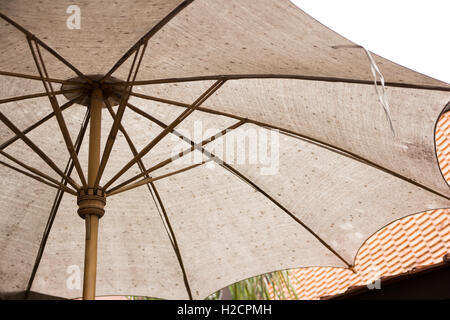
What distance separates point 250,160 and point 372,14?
193cm

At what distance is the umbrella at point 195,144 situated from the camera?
248 cm

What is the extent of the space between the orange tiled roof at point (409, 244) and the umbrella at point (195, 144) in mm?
3696

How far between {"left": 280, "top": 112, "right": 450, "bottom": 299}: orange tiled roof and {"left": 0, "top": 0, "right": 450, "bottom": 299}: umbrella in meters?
3.70

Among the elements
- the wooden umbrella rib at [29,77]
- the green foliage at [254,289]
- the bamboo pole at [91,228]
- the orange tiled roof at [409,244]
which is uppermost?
the orange tiled roof at [409,244]

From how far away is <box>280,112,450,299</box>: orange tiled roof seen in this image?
7683mm

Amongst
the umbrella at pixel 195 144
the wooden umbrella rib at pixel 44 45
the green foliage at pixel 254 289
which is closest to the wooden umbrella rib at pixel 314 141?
the umbrella at pixel 195 144

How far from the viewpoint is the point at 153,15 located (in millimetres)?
2383

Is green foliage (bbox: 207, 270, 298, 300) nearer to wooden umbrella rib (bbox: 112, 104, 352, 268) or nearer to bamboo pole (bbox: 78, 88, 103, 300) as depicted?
wooden umbrella rib (bbox: 112, 104, 352, 268)

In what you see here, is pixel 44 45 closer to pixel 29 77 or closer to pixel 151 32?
pixel 29 77

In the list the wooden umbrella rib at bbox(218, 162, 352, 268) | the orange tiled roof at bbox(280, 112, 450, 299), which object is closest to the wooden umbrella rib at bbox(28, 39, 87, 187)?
the wooden umbrella rib at bbox(218, 162, 352, 268)

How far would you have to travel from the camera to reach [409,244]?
8.12 metres

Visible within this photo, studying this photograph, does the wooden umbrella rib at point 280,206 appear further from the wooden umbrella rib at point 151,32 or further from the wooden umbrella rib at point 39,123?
the wooden umbrella rib at point 151,32

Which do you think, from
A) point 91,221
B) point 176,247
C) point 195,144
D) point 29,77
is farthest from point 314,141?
point 29,77

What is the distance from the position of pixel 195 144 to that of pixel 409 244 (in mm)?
5676
